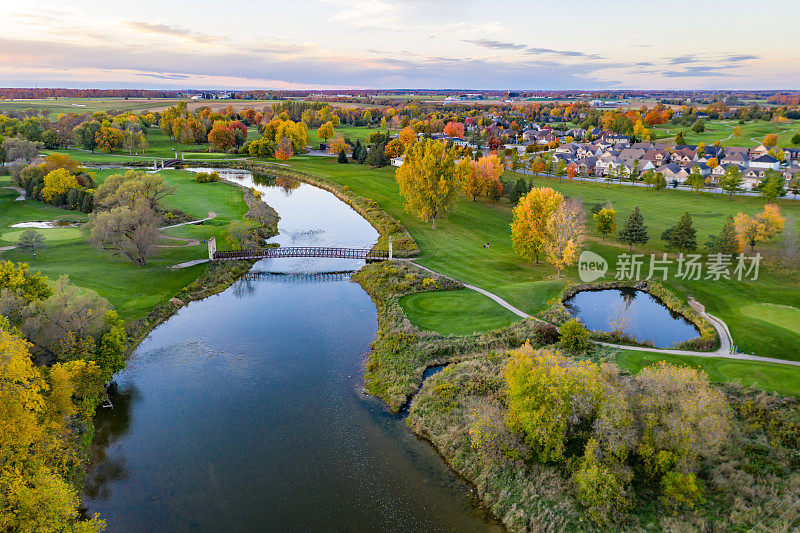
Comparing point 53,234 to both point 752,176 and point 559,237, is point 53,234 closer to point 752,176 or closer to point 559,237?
point 559,237

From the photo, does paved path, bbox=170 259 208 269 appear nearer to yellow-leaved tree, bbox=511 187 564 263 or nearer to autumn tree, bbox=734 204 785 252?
yellow-leaved tree, bbox=511 187 564 263

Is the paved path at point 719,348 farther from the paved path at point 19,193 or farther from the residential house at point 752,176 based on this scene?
the paved path at point 19,193

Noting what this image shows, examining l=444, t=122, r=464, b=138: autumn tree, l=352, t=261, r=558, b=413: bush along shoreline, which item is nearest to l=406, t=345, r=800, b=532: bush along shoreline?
l=352, t=261, r=558, b=413: bush along shoreline

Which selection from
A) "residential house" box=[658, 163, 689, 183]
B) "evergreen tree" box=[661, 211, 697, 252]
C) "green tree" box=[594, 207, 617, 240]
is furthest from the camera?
"residential house" box=[658, 163, 689, 183]

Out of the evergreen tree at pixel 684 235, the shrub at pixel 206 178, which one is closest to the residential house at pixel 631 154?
the evergreen tree at pixel 684 235

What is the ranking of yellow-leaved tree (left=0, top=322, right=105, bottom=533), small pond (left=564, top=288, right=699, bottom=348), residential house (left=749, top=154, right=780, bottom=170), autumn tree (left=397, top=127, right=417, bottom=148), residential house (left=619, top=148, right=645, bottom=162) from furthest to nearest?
autumn tree (left=397, top=127, right=417, bottom=148), residential house (left=619, top=148, right=645, bottom=162), residential house (left=749, top=154, right=780, bottom=170), small pond (left=564, top=288, right=699, bottom=348), yellow-leaved tree (left=0, top=322, right=105, bottom=533)

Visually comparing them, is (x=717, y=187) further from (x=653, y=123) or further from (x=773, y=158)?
(x=653, y=123)

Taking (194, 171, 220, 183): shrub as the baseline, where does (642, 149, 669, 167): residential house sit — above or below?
above
